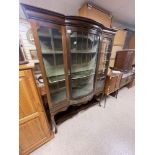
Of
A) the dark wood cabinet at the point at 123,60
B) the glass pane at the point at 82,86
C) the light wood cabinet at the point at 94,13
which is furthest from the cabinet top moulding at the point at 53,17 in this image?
the dark wood cabinet at the point at 123,60

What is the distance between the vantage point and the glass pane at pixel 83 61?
140cm

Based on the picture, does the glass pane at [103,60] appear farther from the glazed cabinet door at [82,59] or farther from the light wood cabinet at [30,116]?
the light wood cabinet at [30,116]

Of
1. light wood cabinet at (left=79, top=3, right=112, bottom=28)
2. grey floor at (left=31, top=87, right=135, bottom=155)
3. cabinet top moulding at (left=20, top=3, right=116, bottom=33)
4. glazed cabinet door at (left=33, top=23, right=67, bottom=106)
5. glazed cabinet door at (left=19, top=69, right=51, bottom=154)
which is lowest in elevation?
grey floor at (left=31, top=87, right=135, bottom=155)

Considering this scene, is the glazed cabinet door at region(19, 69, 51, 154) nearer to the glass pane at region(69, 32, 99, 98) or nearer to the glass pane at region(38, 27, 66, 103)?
the glass pane at region(38, 27, 66, 103)

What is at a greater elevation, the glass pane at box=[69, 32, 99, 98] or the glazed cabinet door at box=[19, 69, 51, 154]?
the glass pane at box=[69, 32, 99, 98]

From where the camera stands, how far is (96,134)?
1.65 m

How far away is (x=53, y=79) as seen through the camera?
1.39 metres

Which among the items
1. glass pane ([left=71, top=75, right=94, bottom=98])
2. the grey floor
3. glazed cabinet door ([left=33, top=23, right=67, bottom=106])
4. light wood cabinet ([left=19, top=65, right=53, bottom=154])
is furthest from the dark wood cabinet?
light wood cabinet ([left=19, top=65, right=53, bottom=154])

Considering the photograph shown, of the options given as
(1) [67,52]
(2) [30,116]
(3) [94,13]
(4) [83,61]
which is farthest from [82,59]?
(2) [30,116]

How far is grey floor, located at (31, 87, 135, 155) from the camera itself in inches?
54.9

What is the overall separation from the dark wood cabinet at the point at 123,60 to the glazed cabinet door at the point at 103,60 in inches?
40.5

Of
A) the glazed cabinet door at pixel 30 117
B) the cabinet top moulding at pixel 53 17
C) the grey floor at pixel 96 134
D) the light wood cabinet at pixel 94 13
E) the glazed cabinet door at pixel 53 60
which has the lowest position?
the grey floor at pixel 96 134
